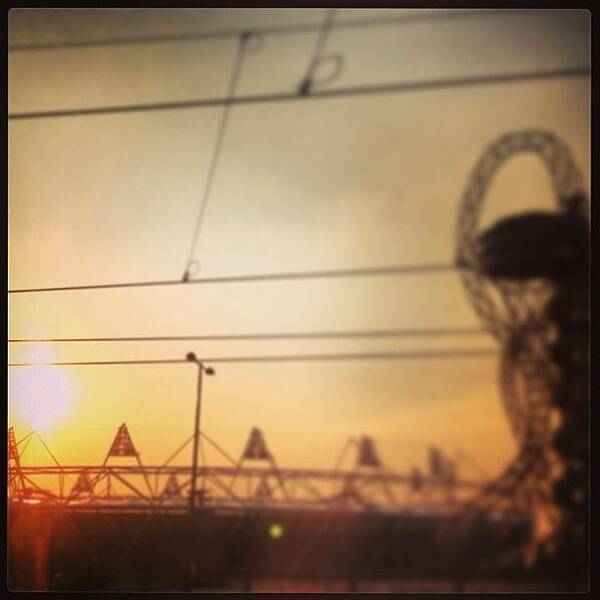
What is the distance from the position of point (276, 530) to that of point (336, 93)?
7.40ft

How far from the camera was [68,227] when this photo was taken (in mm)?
3680

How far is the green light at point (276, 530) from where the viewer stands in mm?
3639

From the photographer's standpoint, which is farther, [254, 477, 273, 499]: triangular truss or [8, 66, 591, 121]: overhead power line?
[254, 477, 273, 499]: triangular truss

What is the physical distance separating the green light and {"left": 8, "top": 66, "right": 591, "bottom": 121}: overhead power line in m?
2.18

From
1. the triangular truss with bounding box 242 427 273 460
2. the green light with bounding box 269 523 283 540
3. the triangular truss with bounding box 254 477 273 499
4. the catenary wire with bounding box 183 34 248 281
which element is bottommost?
the green light with bounding box 269 523 283 540

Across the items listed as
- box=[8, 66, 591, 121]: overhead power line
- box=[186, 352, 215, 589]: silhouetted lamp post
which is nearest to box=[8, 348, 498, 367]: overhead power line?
box=[186, 352, 215, 589]: silhouetted lamp post

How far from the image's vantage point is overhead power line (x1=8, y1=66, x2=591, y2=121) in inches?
137

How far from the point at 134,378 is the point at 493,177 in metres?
2.06

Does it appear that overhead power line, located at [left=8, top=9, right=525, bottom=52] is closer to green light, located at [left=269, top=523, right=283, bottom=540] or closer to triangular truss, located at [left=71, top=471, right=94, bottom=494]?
triangular truss, located at [left=71, top=471, right=94, bottom=494]

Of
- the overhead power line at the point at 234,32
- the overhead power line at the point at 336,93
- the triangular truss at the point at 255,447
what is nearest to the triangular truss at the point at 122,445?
the triangular truss at the point at 255,447

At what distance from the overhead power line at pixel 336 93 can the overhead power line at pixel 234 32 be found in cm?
30

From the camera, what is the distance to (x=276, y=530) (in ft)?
12.0

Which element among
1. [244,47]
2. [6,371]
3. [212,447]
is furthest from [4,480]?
[244,47]

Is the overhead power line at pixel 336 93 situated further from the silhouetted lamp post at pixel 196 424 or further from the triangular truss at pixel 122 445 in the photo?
the triangular truss at pixel 122 445
